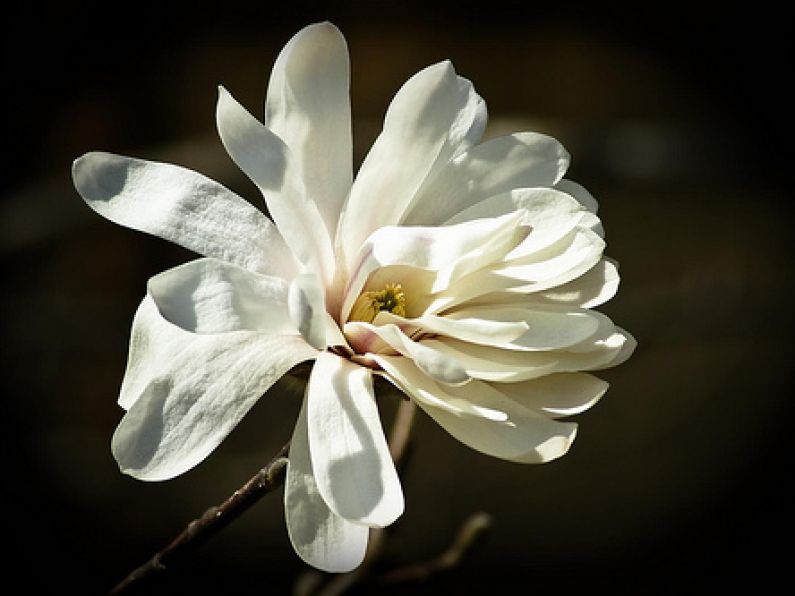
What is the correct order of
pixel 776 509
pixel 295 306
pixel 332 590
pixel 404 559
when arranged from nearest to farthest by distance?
1. pixel 295 306
2. pixel 332 590
3. pixel 404 559
4. pixel 776 509

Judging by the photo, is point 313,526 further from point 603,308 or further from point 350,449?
point 603,308

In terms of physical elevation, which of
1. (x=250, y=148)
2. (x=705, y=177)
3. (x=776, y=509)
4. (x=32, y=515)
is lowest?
(x=776, y=509)

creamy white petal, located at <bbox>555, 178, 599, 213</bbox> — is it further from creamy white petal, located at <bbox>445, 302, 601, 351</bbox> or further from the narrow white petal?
the narrow white petal

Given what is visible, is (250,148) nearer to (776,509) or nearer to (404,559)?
(404,559)

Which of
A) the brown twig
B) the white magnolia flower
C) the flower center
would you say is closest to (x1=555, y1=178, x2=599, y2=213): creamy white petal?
the white magnolia flower

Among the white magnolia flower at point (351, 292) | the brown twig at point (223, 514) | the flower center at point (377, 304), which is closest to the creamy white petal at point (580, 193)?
the white magnolia flower at point (351, 292)

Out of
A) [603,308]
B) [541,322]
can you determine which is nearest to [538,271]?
[541,322]

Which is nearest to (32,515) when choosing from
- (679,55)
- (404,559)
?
(404,559)

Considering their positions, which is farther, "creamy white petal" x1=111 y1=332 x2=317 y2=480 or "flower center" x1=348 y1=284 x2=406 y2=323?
"flower center" x1=348 y1=284 x2=406 y2=323
